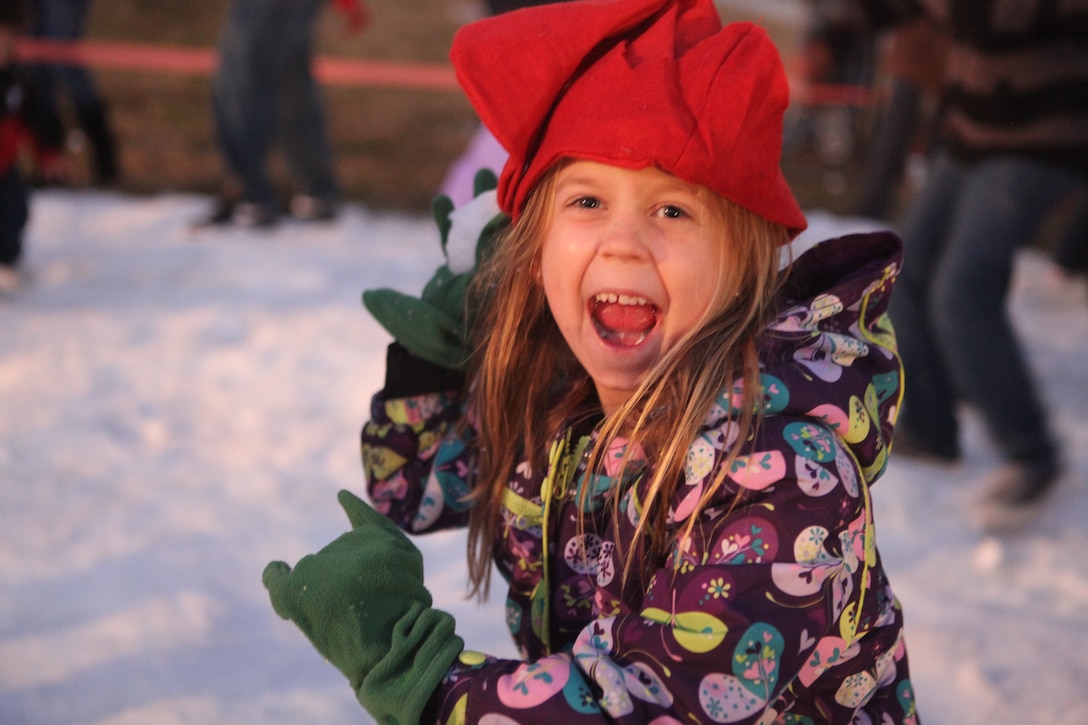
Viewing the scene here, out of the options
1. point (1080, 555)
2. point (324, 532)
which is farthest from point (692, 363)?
point (1080, 555)

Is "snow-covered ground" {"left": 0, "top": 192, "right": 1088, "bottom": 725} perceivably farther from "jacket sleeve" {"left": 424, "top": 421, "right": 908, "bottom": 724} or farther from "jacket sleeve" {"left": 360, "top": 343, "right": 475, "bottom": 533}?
"jacket sleeve" {"left": 424, "top": 421, "right": 908, "bottom": 724}

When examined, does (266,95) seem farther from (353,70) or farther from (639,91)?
(639,91)

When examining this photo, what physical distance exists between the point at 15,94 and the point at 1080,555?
3.69 metres

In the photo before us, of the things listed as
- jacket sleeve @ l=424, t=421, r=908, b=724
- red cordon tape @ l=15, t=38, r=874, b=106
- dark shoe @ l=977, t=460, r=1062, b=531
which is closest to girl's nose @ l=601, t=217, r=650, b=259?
jacket sleeve @ l=424, t=421, r=908, b=724

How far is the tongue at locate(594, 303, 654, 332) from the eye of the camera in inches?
48.9

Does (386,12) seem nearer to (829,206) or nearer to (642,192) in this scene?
(829,206)

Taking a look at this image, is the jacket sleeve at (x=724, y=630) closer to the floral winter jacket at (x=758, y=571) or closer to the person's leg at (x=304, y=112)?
the floral winter jacket at (x=758, y=571)

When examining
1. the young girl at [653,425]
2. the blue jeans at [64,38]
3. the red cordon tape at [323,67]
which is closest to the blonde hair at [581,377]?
the young girl at [653,425]

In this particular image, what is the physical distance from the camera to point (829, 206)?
5508mm

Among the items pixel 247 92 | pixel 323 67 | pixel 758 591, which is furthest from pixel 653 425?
pixel 323 67

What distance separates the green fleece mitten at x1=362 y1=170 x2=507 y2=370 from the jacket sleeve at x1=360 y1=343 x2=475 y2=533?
0.04 meters

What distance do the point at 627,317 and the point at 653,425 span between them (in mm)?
145

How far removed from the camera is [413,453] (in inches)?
59.4

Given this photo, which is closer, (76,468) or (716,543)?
(716,543)
